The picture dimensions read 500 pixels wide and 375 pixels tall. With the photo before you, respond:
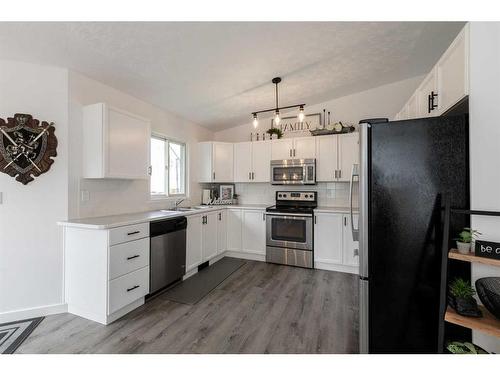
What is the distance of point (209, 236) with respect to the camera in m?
3.61

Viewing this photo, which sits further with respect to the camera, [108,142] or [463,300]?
[108,142]

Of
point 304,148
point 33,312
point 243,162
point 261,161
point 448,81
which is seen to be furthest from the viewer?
point 243,162

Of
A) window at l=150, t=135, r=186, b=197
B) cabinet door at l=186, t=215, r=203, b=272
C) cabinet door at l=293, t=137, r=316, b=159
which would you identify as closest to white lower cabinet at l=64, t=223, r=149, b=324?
cabinet door at l=186, t=215, r=203, b=272

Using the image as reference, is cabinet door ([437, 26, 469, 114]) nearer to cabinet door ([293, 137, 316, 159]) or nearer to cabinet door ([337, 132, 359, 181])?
cabinet door ([337, 132, 359, 181])

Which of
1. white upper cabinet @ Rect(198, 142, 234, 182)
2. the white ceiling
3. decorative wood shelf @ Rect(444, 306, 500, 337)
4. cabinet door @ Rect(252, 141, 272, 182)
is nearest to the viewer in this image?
decorative wood shelf @ Rect(444, 306, 500, 337)

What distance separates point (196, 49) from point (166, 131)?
5.62 ft

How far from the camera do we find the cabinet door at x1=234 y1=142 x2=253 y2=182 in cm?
430

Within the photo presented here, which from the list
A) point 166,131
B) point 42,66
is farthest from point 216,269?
point 42,66

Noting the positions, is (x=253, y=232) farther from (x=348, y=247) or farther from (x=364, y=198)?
(x=364, y=198)

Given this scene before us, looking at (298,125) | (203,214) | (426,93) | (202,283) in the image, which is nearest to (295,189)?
(298,125)

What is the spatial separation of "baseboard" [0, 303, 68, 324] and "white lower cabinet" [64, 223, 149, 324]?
0.09 metres

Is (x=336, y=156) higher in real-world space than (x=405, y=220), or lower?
higher

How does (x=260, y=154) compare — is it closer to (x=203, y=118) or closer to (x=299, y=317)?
(x=203, y=118)

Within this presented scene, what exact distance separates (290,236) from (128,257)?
7.61 feet
